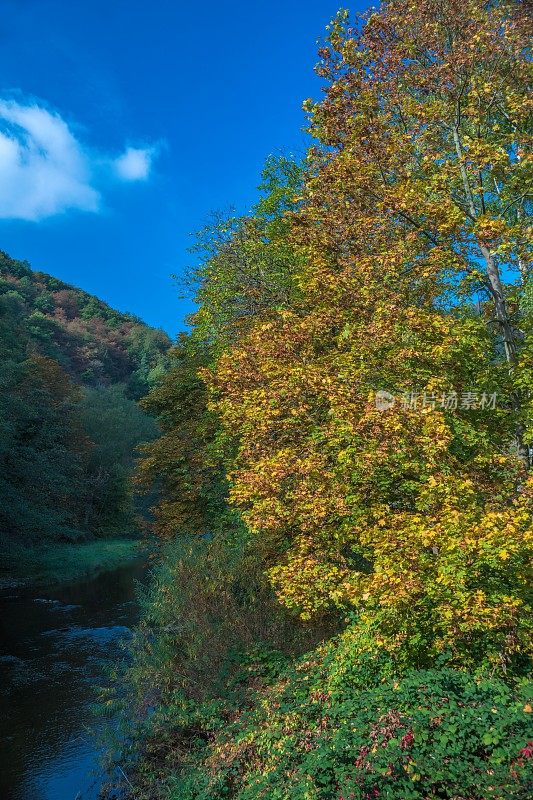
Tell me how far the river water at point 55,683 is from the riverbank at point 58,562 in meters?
3.01

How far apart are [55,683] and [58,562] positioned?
21.3m

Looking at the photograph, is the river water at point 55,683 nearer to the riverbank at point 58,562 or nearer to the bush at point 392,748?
the riverbank at point 58,562

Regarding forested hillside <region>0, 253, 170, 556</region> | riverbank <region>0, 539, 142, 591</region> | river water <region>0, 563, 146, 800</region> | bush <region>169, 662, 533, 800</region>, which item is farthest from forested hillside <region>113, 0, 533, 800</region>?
forested hillside <region>0, 253, 170, 556</region>

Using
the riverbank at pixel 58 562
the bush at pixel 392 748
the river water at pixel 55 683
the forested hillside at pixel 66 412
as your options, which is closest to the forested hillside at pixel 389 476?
the bush at pixel 392 748

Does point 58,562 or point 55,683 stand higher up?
point 58,562

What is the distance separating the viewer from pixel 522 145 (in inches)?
425

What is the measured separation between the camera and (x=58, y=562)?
37.6 meters

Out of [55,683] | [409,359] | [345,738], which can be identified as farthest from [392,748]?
[55,683]

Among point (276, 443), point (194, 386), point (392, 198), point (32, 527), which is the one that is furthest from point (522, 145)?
point (32, 527)

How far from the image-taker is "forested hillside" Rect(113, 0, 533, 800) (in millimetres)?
7508

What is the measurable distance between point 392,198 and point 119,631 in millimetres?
20088

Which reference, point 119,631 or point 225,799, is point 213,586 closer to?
point 225,799

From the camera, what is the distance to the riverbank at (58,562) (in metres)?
33.0

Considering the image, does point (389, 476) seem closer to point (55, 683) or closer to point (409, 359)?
point (409, 359)
